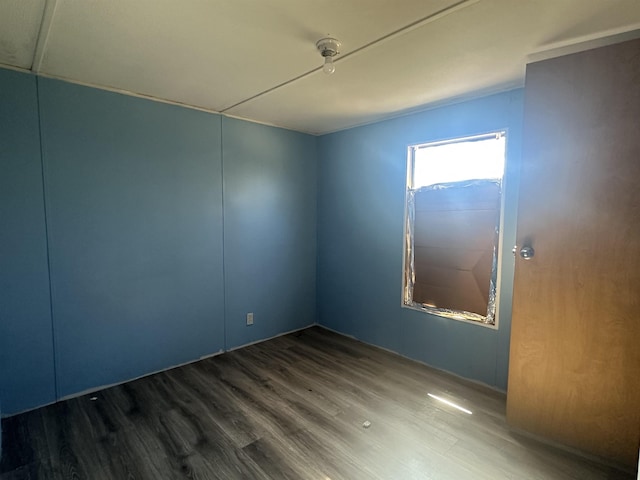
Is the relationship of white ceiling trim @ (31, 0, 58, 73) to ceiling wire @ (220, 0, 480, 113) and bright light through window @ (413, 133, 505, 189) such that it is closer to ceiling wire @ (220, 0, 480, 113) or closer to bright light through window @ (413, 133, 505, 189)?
ceiling wire @ (220, 0, 480, 113)

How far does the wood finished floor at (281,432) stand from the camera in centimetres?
174

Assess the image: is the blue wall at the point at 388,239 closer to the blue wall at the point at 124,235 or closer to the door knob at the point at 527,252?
the door knob at the point at 527,252

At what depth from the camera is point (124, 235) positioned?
2549 millimetres

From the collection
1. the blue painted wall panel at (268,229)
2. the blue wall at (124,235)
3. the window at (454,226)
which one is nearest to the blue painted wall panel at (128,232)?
the blue wall at (124,235)

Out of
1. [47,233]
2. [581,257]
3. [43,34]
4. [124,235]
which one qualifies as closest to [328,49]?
[43,34]

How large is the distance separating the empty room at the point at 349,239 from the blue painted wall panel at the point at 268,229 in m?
0.04

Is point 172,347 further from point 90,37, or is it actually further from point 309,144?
point 309,144

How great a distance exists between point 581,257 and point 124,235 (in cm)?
321

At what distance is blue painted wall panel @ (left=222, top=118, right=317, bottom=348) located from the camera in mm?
Answer: 3209

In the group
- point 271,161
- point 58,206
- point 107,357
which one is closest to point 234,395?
point 107,357

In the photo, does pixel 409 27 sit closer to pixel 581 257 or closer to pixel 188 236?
pixel 581 257

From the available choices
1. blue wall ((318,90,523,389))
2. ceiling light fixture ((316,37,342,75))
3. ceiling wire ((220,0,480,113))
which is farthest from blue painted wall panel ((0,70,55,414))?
blue wall ((318,90,523,389))

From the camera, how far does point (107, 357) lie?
251 cm

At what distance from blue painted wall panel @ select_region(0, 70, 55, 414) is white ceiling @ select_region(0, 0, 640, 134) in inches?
12.2
